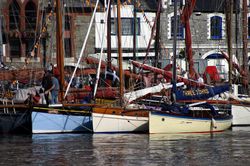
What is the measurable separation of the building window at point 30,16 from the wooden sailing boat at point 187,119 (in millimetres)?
28185

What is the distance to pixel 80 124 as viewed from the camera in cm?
3712

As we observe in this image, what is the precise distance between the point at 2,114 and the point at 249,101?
12.9 m

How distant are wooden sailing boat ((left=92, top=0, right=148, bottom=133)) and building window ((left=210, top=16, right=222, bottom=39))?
32817mm

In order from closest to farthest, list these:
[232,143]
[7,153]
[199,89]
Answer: [7,153], [232,143], [199,89]

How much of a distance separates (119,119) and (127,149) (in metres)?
6.00

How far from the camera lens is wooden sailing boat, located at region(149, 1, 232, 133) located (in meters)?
36.1

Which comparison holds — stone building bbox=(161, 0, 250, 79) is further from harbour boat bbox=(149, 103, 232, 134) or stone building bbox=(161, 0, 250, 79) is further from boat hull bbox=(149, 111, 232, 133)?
boat hull bbox=(149, 111, 232, 133)

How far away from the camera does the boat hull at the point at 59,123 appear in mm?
36219

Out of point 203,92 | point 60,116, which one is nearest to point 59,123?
point 60,116

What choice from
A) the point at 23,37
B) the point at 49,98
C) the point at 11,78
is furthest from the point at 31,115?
the point at 23,37

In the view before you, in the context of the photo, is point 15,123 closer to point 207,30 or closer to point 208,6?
point 207,30

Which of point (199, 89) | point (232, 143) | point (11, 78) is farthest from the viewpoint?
point (11, 78)

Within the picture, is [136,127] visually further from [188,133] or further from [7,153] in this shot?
[7,153]

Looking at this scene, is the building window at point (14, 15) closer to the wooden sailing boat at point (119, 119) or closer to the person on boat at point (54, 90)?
the person on boat at point (54, 90)
